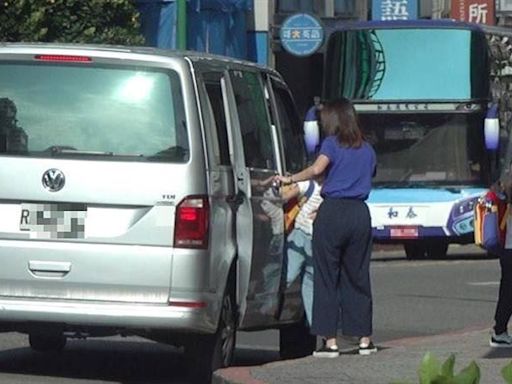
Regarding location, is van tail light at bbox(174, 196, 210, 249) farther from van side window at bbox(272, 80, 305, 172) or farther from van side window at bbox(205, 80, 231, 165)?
van side window at bbox(272, 80, 305, 172)

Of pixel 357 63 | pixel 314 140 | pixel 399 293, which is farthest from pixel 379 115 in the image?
pixel 399 293

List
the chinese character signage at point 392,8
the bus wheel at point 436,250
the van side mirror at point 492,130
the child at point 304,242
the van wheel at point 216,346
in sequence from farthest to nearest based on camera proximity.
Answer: the chinese character signage at point 392,8 < the bus wheel at point 436,250 < the van side mirror at point 492,130 < the child at point 304,242 < the van wheel at point 216,346

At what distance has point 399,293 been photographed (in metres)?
19.2

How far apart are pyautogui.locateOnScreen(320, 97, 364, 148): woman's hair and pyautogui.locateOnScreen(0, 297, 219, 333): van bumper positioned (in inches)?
61.7

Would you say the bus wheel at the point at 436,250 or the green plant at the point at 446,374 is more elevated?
the green plant at the point at 446,374

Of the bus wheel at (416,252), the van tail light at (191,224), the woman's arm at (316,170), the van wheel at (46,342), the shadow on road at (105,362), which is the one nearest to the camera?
the van tail light at (191,224)

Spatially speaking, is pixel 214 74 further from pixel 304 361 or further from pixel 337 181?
Answer: pixel 304 361

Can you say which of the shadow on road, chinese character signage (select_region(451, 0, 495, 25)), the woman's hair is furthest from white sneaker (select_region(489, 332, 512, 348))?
chinese character signage (select_region(451, 0, 495, 25))

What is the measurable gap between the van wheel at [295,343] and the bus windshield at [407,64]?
13338 millimetres

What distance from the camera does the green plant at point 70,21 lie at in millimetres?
26250

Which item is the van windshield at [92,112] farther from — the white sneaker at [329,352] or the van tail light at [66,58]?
the white sneaker at [329,352]

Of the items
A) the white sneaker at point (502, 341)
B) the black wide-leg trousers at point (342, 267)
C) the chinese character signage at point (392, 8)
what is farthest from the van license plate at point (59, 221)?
the chinese character signage at point (392, 8)

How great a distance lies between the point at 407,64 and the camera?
25.6 m

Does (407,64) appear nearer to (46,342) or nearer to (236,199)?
(46,342)
